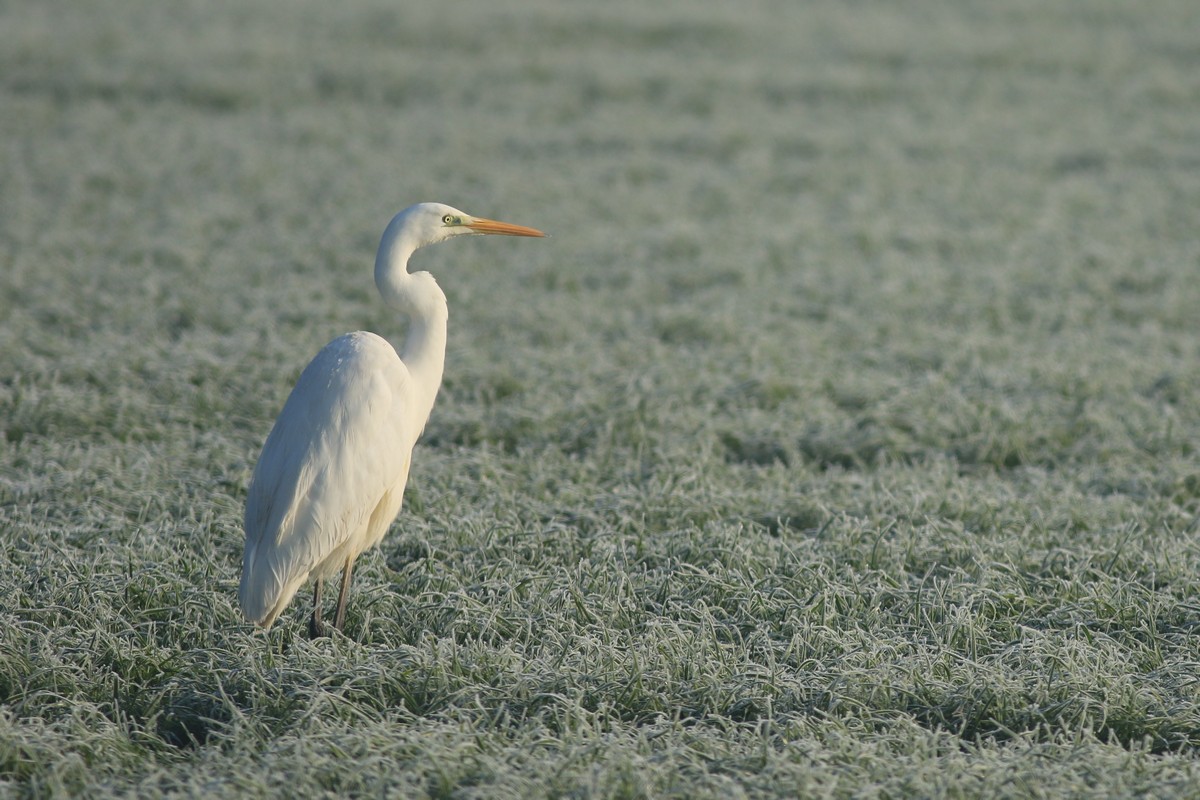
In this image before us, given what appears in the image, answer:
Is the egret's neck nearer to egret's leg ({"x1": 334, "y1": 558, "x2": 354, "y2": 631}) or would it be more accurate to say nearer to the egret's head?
the egret's head

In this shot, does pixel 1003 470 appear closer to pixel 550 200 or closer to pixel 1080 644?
pixel 1080 644

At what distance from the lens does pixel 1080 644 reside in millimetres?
3518

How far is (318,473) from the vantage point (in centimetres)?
349

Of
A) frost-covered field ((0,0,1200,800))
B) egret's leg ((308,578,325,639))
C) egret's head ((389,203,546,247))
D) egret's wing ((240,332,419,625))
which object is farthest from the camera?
egret's head ((389,203,546,247))

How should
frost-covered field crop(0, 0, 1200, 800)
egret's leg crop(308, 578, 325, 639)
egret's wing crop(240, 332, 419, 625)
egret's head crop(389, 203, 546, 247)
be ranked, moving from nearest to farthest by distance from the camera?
frost-covered field crop(0, 0, 1200, 800), egret's wing crop(240, 332, 419, 625), egret's leg crop(308, 578, 325, 639), egret's head crop(389, 203, 546, 247)

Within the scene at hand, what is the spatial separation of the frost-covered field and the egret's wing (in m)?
0.29

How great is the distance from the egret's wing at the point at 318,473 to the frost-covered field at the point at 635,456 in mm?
288

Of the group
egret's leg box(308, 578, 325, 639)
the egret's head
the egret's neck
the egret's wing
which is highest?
the egret's head

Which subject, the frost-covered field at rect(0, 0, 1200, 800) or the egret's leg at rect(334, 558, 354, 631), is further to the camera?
the egret's leg at rect(334, 558, 354, 631)

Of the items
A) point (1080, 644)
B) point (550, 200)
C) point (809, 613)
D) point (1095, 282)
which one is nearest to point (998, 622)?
point (1080, 644)

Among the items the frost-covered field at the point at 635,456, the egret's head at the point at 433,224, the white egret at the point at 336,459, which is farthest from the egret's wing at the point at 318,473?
the egret's head at the point at 433,224

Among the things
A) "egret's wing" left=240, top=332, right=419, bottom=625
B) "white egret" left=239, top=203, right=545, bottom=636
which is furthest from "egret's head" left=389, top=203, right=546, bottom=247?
"egret's wing" left=240, top=332, right=419, bottom=625

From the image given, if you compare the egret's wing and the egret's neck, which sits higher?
the egret's neck

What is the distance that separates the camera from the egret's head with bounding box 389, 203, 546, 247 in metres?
3.79
